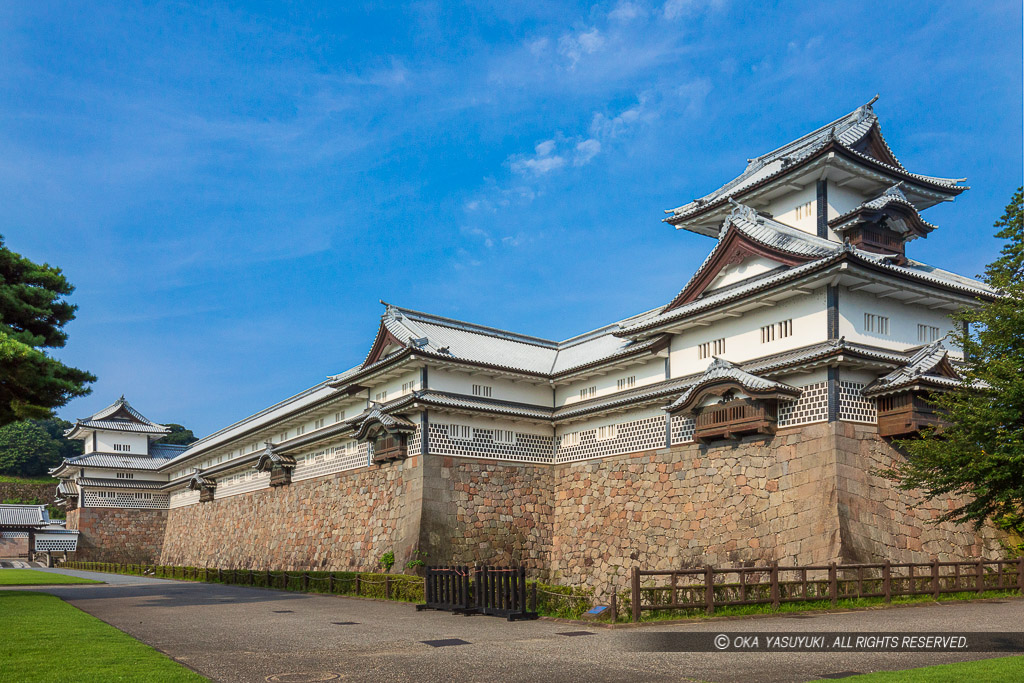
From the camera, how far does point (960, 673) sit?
32.7ft

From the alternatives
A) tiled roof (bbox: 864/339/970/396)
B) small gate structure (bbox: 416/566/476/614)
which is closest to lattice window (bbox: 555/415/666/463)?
tiled roof (bbox: 864/339/970/396)

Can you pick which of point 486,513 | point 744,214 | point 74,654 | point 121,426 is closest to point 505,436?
point 486,513

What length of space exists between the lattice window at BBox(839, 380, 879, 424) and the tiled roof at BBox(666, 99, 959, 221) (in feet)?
29.2

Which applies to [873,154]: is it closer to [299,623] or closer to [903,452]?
[903,452]

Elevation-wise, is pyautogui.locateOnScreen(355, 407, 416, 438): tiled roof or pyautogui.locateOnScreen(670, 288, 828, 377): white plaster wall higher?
pyautogui.locateOnScreen(670, 288, 828, 377): white plaster wall

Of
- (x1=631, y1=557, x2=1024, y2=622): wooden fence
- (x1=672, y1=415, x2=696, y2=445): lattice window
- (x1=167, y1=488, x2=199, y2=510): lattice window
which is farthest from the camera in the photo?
(x1=167, y1=488, x2=199, y2=510): lattice window

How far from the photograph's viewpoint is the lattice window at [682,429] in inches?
1062

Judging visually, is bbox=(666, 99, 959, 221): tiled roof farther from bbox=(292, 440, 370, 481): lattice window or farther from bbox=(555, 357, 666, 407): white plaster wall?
Answer: bbox=(292, 440, 370, 481): lattice window

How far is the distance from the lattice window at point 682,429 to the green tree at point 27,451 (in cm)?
9622

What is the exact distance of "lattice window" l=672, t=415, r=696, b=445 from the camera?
27.0 m

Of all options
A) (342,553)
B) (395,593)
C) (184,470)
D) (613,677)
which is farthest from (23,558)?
(613,677)

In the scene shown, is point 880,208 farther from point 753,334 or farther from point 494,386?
point 494,386

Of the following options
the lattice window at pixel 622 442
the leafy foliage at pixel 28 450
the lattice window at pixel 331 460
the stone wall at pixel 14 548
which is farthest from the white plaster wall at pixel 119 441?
the lattice window at pixel 622 442

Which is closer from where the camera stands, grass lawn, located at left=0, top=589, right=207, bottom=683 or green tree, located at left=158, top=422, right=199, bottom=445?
grass lawn, located at left=0, top=589, right=207, bottom=683
